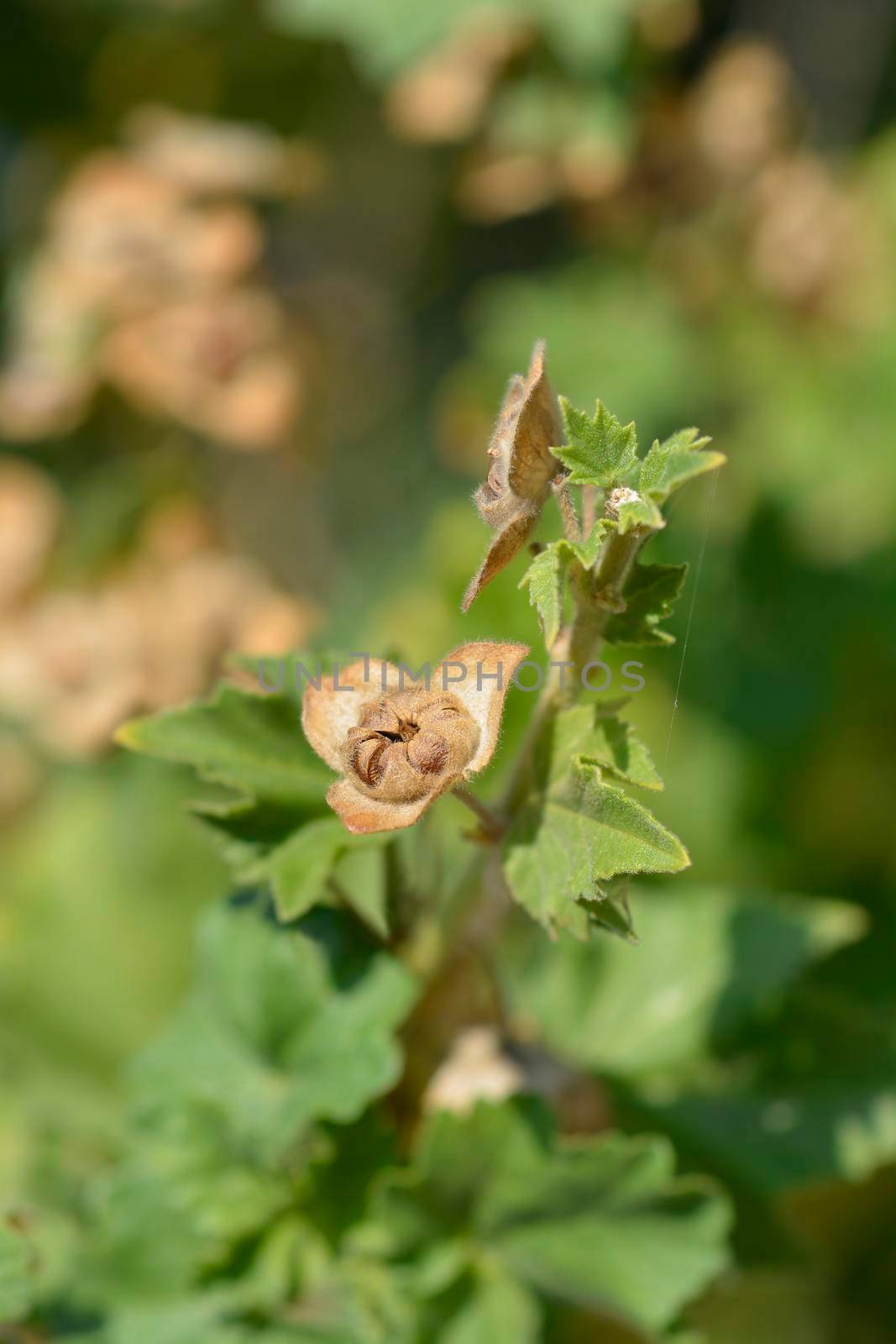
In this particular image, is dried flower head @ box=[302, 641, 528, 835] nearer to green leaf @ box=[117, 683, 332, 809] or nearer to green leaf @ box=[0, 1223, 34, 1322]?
green leaf @ box=[117, 683, 332, 809]

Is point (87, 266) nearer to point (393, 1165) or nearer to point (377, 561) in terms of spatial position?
point (377, 561)

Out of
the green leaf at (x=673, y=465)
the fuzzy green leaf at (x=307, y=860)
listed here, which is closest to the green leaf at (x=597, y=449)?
the green leaf at (x=673, y=465)

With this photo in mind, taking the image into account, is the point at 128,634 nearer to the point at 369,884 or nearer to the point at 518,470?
the point at 369,884

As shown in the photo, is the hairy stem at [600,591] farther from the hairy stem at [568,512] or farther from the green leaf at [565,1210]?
the green leaf at [565,1210]

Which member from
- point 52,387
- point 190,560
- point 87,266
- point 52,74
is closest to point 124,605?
point 190,560

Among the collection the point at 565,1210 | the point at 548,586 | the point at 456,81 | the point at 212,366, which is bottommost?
the point at 565,1210

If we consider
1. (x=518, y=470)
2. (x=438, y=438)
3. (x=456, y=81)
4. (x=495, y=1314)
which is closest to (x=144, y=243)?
(x=456, y=81)
